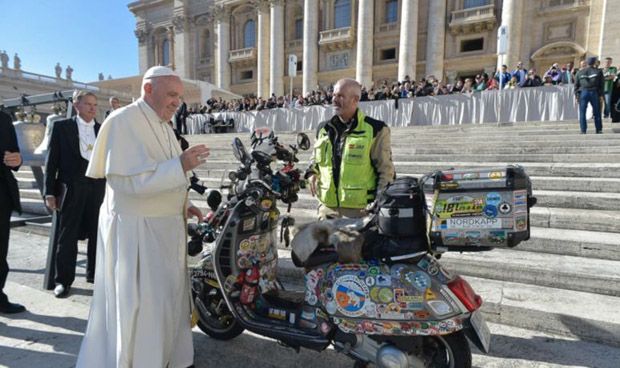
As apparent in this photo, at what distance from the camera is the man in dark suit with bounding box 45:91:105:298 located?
388cm

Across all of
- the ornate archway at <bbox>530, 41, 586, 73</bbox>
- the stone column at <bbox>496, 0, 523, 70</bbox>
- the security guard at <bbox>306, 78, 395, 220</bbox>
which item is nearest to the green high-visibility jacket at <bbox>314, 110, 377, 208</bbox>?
the security guard at <bbox>306, 78, 395, 220</bbox>

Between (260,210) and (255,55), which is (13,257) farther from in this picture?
(255,55)

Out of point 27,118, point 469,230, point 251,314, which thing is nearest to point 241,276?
point 251,314

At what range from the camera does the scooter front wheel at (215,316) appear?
2.92m

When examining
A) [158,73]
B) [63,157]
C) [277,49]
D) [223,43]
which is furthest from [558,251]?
[223,43]

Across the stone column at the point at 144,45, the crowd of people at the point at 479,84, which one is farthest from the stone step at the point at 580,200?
the stone column at the point at 144,45

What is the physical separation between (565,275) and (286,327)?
104 inches

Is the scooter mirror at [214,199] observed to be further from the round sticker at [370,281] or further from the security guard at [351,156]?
the round sticker at [370,281]

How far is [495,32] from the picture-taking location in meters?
26.4

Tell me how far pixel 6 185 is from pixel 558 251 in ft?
18.2

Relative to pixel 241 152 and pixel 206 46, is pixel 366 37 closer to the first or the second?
pixel 206 46

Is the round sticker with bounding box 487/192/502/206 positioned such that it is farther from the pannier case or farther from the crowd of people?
the crowd of people

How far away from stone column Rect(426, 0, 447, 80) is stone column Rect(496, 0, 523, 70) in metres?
4.22

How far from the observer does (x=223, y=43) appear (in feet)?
125
